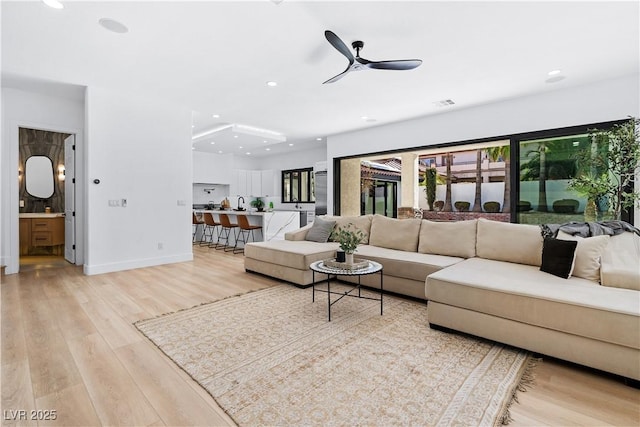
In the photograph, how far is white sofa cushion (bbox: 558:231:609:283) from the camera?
257 cm

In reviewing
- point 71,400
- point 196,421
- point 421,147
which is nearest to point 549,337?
point 196,421

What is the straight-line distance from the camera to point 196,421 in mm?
1528

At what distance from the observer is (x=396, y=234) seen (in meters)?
4.18

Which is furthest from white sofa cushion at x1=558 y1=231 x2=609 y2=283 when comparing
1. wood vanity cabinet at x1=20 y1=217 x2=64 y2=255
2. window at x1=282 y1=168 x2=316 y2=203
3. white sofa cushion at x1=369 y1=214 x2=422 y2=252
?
wood vanity cabinet at x1=20 y1=217 x2=64 y2=255

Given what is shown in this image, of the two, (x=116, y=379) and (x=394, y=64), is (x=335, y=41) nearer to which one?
(x=394, y=64)

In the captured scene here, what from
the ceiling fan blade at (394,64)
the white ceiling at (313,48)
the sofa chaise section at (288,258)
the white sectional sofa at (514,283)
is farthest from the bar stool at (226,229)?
the ceiling fan blade at (394,64)

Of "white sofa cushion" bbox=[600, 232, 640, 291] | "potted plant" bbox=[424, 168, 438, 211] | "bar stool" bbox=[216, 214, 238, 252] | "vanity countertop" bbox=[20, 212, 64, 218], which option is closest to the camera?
"white sofa cushion" bbox=[600, 232, 640, 291]

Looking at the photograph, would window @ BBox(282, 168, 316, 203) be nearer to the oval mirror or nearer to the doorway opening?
the doorway opening

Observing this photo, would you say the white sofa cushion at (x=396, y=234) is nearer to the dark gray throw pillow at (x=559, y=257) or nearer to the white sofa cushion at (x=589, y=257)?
the dark gray throw pillow at (x=559, y=257)

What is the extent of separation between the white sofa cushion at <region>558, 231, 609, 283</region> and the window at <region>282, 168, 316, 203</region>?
7459mm

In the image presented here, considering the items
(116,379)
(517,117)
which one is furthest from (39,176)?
(517,117)

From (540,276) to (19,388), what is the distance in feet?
12.2

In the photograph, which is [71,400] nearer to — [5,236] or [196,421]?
[196,421]

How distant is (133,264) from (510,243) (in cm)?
526
